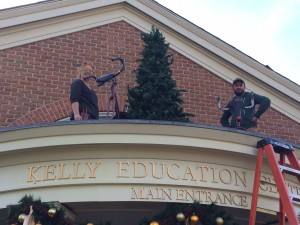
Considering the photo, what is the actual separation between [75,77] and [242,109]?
3886 millimetres

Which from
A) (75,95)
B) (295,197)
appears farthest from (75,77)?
(295,197)

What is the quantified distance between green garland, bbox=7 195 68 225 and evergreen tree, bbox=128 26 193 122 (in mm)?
2679

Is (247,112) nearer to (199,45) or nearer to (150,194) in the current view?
(150,194)

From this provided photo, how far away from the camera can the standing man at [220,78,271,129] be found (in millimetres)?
8766

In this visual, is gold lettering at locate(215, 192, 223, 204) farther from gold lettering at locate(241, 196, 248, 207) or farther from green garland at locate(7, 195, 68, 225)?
green garland at locate(7, 195, 68, 225)

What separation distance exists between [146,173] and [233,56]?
5.72m

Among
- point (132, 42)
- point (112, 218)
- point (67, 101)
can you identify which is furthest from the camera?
point (132, 42)

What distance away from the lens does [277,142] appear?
723 cm

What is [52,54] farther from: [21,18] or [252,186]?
[252,186]

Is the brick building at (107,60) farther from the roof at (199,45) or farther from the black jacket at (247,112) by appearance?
the black jacket at (247,112)

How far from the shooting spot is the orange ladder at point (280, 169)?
6.64 meters

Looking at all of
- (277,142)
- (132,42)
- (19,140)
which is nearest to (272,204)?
(277,142)

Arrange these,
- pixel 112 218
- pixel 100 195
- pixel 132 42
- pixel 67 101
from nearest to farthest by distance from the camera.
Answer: pixel 100 195 < pixel 112 218 < pixel 67 101 < pixel 132 42

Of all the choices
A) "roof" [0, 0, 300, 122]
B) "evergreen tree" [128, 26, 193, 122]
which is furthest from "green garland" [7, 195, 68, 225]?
"roof" [0, 0, 300, 122]
